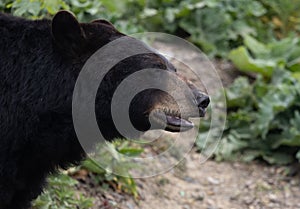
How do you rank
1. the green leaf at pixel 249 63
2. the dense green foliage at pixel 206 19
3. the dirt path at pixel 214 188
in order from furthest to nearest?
the dense green foliage at pixel 206 19
the green leaf at pixel 249 63
the dirt path at pixel 214 188

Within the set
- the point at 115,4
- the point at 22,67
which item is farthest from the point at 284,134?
the point at 22,67

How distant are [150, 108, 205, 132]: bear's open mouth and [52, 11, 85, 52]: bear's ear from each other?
0.65 m

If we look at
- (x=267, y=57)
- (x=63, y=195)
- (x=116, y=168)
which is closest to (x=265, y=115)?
(x=267, y=57)

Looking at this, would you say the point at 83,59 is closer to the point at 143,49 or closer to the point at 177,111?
the point at 143,49

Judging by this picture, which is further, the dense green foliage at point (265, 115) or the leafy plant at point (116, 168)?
the dense green foliage at point (265, 115)

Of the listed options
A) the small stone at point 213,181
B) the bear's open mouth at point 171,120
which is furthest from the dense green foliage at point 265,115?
the bear's open mouth at point 171,120

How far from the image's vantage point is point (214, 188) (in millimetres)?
7246

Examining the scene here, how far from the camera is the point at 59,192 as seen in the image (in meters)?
5.54

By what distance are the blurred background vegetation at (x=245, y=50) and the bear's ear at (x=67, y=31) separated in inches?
71.9

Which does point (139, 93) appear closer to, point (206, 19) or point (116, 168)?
point (116, 168)

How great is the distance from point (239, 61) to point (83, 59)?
16.4ft

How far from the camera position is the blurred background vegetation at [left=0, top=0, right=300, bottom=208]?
306 inches

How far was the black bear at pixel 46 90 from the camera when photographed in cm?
424

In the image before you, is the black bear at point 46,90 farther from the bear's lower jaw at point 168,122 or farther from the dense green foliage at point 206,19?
the dense green foliage at point 206,19
